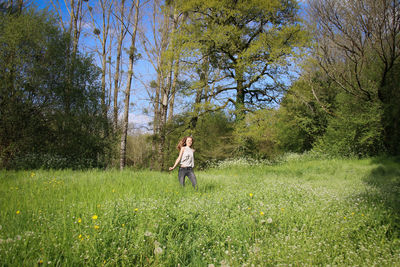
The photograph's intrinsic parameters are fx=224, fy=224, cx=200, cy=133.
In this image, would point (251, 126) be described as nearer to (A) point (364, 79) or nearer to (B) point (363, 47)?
(B) point (363, 47)

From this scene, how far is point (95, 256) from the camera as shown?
7.70 ft

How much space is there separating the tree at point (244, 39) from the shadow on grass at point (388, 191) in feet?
24.4

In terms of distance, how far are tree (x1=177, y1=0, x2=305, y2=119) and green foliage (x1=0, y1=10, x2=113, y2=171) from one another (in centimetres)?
745

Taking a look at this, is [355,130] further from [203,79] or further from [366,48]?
[203,79]

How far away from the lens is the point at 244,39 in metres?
15.7

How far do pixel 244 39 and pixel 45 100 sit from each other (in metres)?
13.0

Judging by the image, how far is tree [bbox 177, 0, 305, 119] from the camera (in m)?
13.5

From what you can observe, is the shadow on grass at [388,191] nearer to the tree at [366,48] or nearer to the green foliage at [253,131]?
the tree at [366,48]

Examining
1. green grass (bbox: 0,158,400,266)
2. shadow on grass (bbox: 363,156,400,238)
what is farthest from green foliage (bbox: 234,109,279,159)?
green grass (bbox: 0,158,400,266)

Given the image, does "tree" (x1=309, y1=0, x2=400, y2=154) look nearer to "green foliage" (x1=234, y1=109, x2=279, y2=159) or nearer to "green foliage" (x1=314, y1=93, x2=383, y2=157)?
"green foliage" (x1=314, y1=93, x2=383, y2=157)

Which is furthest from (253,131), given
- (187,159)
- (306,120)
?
(306,120)

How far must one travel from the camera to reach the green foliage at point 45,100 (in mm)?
11055

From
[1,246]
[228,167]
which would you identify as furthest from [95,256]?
[228,167]

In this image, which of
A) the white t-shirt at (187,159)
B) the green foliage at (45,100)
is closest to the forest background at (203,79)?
the green foliage at (45,100)
